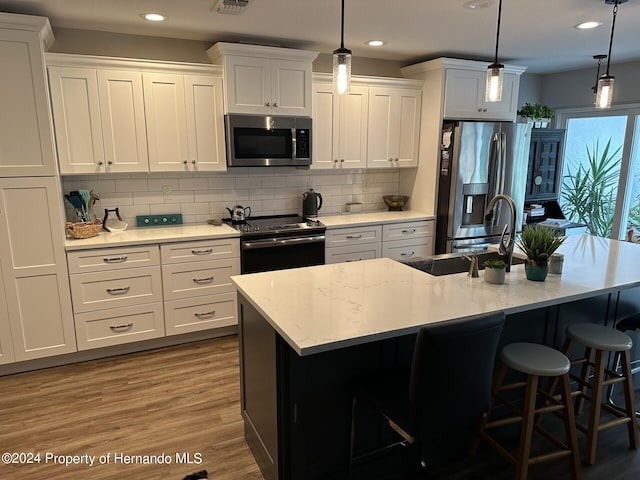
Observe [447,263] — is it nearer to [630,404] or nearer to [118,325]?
[630,404]

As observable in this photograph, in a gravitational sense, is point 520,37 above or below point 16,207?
above

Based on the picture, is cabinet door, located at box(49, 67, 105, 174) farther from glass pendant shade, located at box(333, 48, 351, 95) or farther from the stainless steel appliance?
glass pendant shade, located at box(333, 48, 351, 95)

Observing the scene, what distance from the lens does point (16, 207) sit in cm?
301

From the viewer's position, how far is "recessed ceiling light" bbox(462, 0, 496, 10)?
280cm

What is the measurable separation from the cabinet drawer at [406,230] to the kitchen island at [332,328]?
186 centimetres

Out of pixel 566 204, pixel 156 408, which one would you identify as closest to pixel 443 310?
pixel 156 408

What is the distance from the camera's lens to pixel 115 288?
11.1ft

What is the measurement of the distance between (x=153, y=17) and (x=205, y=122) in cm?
86

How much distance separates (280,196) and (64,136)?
192 centimetres

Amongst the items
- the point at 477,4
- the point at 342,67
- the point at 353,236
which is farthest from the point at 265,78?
the point at 342,67

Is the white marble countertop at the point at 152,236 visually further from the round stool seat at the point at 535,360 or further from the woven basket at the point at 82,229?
the round stool seat at the point at 535,360

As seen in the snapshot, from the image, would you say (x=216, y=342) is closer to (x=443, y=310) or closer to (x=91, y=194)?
(x=91, y=194)

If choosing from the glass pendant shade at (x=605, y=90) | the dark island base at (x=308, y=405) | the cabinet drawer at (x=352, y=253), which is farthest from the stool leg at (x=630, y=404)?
the cabinet drawer at (x=352, y=253)

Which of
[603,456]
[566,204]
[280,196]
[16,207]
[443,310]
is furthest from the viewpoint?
[566,204]
